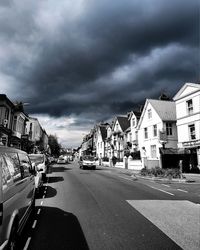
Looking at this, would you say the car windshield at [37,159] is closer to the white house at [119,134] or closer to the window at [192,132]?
the window at [192,132]

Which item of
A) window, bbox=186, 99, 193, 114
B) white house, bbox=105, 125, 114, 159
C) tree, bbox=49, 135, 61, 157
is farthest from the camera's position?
tree, bbox=49, 135, 61, 157

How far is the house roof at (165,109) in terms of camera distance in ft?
107

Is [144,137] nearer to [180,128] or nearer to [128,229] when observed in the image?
[180,128]

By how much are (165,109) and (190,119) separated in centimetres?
797

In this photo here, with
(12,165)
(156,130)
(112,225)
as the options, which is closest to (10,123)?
(156,130)

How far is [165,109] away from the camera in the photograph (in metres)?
34.7

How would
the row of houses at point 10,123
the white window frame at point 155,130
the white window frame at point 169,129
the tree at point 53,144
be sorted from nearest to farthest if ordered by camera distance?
the row of houses at point 10,123 → the white window frame at point 169,129 → the white window frame at point 155,130 → the tree at point 53,144

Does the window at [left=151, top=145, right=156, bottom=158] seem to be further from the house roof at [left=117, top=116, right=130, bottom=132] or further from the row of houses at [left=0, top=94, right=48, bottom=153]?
the row of houses at [left=0, top=94, right=48, bottom=153]

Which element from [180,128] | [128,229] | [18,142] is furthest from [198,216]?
[18,142]

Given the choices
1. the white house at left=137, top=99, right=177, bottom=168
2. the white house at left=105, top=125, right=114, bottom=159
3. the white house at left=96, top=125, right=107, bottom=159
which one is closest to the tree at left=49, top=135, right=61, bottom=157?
the white house at left=96, top=125, right=107, bottom=159

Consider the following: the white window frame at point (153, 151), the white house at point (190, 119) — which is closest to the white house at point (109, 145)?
the white window frame at point (153, 151)

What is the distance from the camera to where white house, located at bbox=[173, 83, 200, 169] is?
84.8 feet

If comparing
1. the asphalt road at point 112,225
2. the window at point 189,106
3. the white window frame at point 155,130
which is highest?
the window at point 189,106

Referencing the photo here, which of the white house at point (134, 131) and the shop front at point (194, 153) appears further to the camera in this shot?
the white house at point (134, 131)
